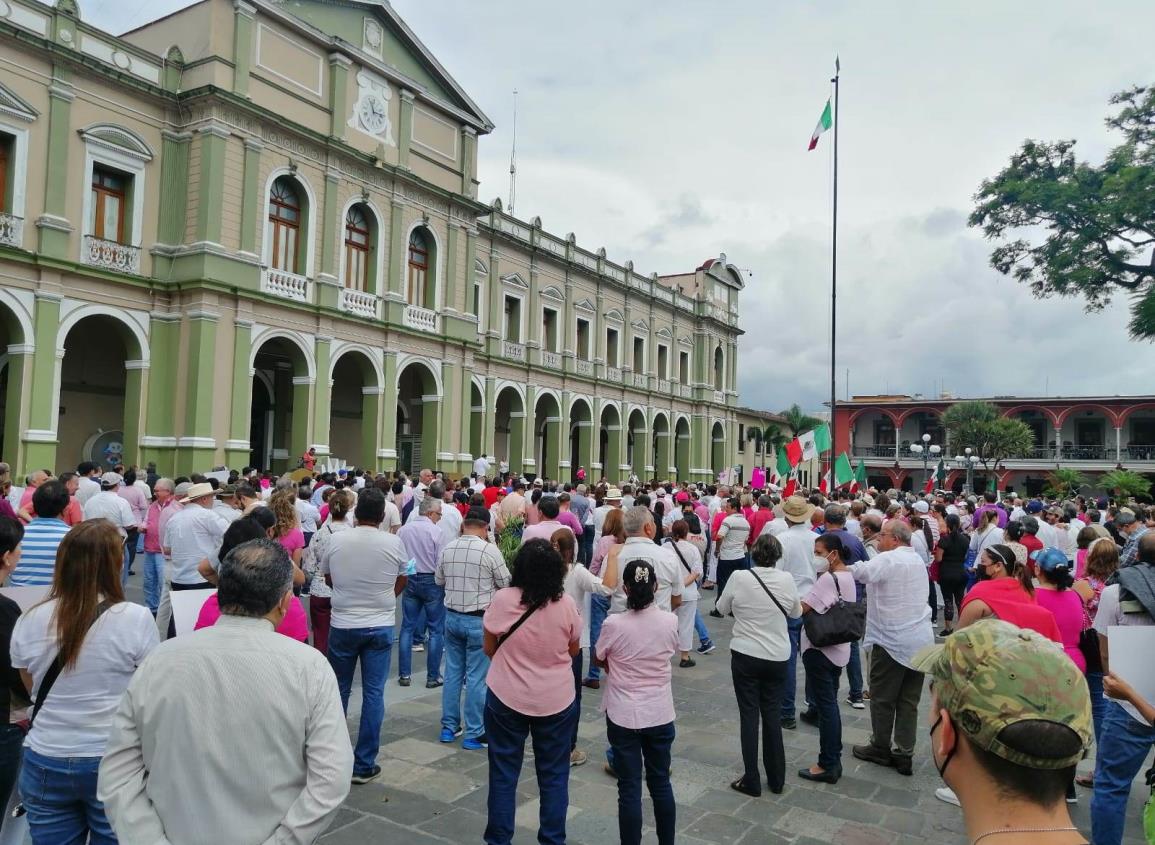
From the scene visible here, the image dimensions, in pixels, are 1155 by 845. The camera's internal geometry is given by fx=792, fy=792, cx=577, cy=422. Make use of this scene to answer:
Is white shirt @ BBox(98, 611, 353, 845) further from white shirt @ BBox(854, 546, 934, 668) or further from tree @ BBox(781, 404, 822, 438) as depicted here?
tree @ BBox(781, 404, 822, 438)

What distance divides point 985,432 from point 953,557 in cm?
3712

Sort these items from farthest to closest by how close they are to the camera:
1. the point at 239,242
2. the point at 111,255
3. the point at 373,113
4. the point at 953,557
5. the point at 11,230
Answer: the point at 373,113
the point at 239,242
the point at 111,255
the point at 11,230
the point at 953,557

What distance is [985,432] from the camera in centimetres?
4247

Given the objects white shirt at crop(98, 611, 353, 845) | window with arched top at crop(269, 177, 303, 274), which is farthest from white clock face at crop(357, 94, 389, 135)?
white shirt at crop(98, 611, 353, 845)

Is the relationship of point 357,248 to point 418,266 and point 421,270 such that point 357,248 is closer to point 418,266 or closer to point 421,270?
point 418,266

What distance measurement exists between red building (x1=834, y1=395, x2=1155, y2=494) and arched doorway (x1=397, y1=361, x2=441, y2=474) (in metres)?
26.4

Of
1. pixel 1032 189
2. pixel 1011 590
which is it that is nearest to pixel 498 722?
pixel 1011 590

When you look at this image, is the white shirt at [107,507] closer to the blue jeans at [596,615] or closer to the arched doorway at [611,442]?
the blue jeans at [596,615]

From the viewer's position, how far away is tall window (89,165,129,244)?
1684 cm

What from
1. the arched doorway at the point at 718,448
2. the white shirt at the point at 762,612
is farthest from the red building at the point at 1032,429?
the white shirt at the point at 762,612

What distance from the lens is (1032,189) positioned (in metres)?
22.5

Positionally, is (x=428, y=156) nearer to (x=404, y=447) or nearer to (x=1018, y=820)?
(x=404, y=447)

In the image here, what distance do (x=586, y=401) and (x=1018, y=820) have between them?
31.2m

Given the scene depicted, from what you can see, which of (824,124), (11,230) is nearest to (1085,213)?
(824,124)
